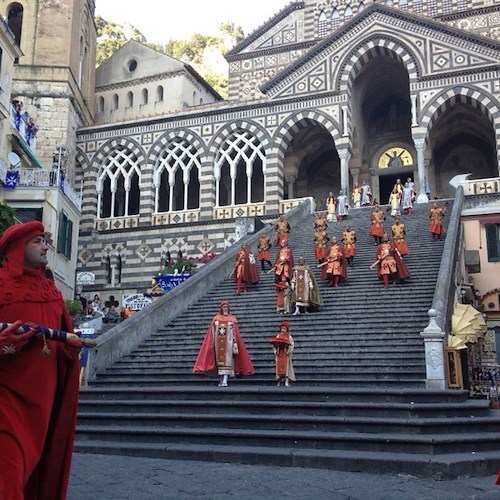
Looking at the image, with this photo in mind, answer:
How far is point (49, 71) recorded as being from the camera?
32.6 meters

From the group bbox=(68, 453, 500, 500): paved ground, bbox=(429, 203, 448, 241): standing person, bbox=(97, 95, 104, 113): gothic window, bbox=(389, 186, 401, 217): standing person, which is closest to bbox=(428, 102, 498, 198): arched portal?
bbox=(389, 186, 401, 217): standing person

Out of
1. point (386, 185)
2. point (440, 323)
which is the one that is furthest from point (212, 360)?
point (386, 185)

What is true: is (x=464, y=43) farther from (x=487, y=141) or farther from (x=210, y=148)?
(x=210, y=148)

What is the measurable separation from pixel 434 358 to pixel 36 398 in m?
7.62

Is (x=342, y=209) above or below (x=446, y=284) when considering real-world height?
above

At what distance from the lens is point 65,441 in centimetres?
440

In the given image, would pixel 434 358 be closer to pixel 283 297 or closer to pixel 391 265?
pixel 283 297

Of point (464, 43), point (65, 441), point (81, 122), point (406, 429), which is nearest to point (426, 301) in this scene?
point (406, 429)

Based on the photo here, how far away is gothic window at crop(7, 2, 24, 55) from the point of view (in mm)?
33875

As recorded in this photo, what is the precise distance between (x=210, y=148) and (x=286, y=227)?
13153mm

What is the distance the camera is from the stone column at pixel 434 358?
10.2 metres

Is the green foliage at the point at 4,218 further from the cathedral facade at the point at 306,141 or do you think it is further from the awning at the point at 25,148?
the cathedral facade at the point at 306,141

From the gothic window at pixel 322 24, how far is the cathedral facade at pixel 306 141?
566 cm

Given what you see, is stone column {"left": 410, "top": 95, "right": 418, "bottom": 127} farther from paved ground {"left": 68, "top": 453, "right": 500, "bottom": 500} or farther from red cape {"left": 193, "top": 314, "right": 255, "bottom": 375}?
paved ground {"left": 68, "top": 453, "right": 500, "bottom": 500}
